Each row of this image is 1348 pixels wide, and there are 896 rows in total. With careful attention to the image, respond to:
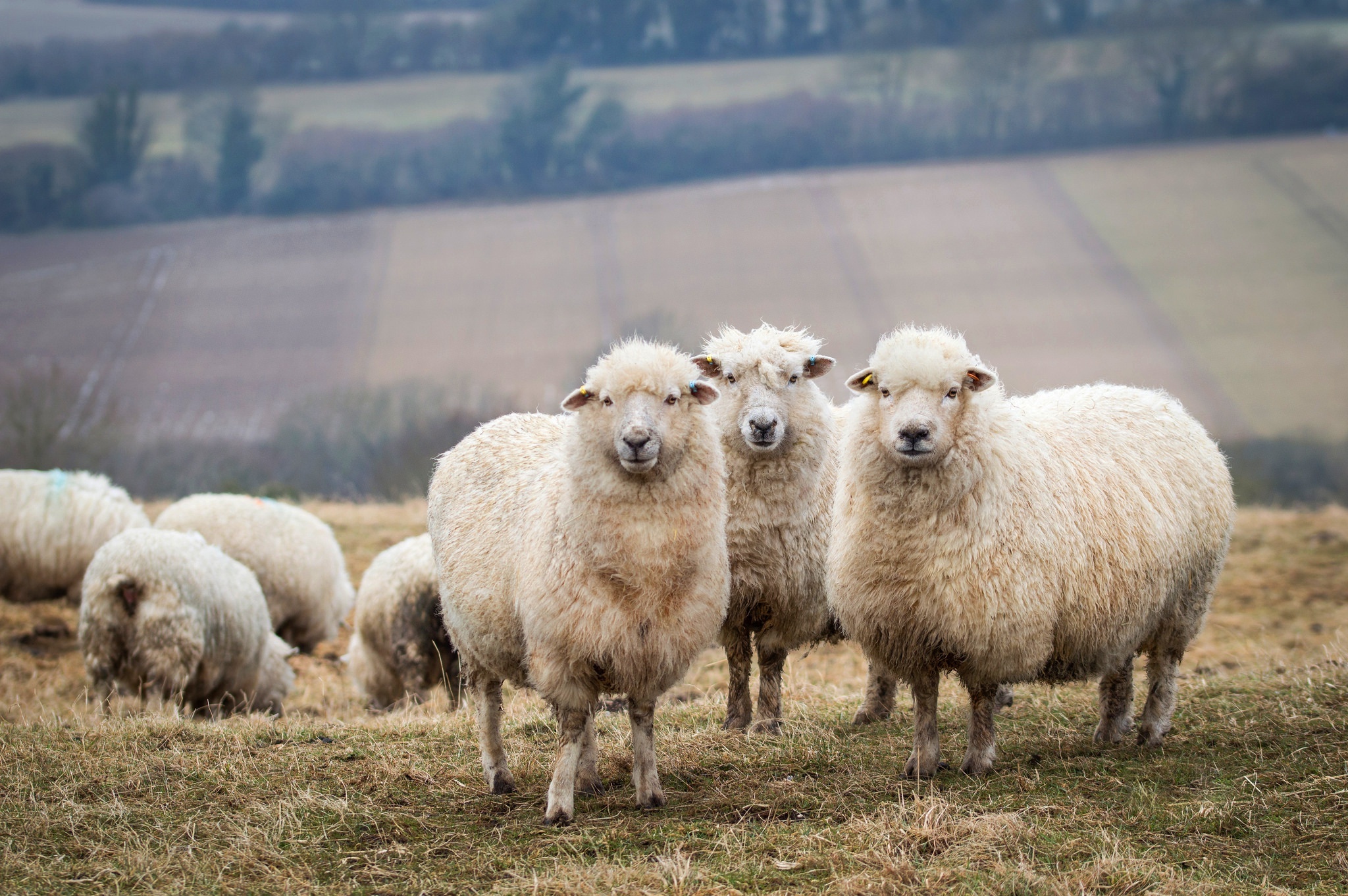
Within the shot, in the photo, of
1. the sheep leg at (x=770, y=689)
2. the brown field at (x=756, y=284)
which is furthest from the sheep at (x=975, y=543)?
the brown field at (x=756, y=284)

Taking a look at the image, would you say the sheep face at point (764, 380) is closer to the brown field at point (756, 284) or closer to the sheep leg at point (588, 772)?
the sheep leg at point (588, 772)

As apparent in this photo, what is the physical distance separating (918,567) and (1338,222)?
37.8 m

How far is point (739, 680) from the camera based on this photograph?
7297mm

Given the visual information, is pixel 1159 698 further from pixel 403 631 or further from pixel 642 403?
pixel 403 631

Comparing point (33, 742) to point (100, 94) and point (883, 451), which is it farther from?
point (100, 94)

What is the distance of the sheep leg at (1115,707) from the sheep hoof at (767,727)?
6.55 ft

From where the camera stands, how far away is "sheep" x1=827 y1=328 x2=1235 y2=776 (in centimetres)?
574

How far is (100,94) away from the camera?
43969mm

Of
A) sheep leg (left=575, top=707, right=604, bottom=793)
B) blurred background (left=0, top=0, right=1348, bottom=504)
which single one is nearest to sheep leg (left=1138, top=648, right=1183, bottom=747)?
sheep leg (left=575, top=707, right=604, bottom=793)

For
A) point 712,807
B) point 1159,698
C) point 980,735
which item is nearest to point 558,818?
point 712,807

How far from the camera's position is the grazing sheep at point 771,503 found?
701cm

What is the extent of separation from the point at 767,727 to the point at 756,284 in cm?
3073

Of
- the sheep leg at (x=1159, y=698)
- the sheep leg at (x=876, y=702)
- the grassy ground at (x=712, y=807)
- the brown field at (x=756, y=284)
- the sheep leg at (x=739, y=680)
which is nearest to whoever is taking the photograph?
the grassy ground at (x=712, y=807)

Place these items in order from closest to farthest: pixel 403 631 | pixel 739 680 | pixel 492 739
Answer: pixel 492 739, pixel 739 680, pixel 403 631
